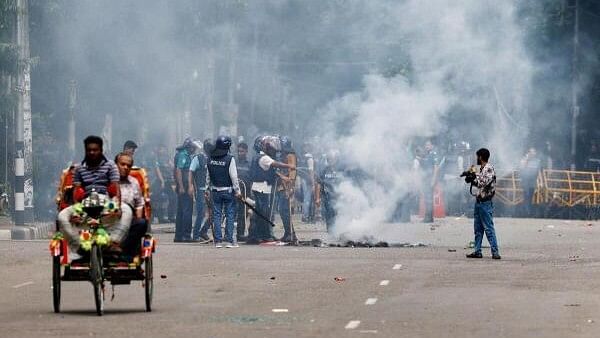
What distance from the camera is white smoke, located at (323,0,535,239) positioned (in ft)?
94.5

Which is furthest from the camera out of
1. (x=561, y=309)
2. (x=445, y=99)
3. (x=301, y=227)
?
(x=301, y=227)

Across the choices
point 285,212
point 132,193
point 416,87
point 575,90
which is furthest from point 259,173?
point 575,90

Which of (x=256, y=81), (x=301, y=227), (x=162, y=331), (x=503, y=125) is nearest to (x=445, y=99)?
(x=301, y=227)

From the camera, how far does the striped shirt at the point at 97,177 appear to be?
14.9m

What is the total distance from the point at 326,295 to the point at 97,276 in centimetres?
291

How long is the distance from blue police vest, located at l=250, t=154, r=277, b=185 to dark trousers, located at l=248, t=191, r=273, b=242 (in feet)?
0.79

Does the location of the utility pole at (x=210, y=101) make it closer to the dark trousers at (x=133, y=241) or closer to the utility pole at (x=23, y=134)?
the utility pole at (x=23, y=134)

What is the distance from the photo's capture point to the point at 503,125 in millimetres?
44719

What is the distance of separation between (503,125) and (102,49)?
1193 cm

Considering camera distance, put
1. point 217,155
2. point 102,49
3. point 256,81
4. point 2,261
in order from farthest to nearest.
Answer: point 256,81, point 102,49, point 217,155, point 2,261

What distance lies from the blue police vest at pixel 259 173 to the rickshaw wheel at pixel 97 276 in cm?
1274

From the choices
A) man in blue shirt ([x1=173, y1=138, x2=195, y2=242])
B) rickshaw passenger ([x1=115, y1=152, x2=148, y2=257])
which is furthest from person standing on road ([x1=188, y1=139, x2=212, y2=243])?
rickshaw passenger ([x1=115, y1=152, x2=148, y2=257])

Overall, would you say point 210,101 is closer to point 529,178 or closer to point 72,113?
point 72,113

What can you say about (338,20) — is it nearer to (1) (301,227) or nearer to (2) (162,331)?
(1) (301,227)
